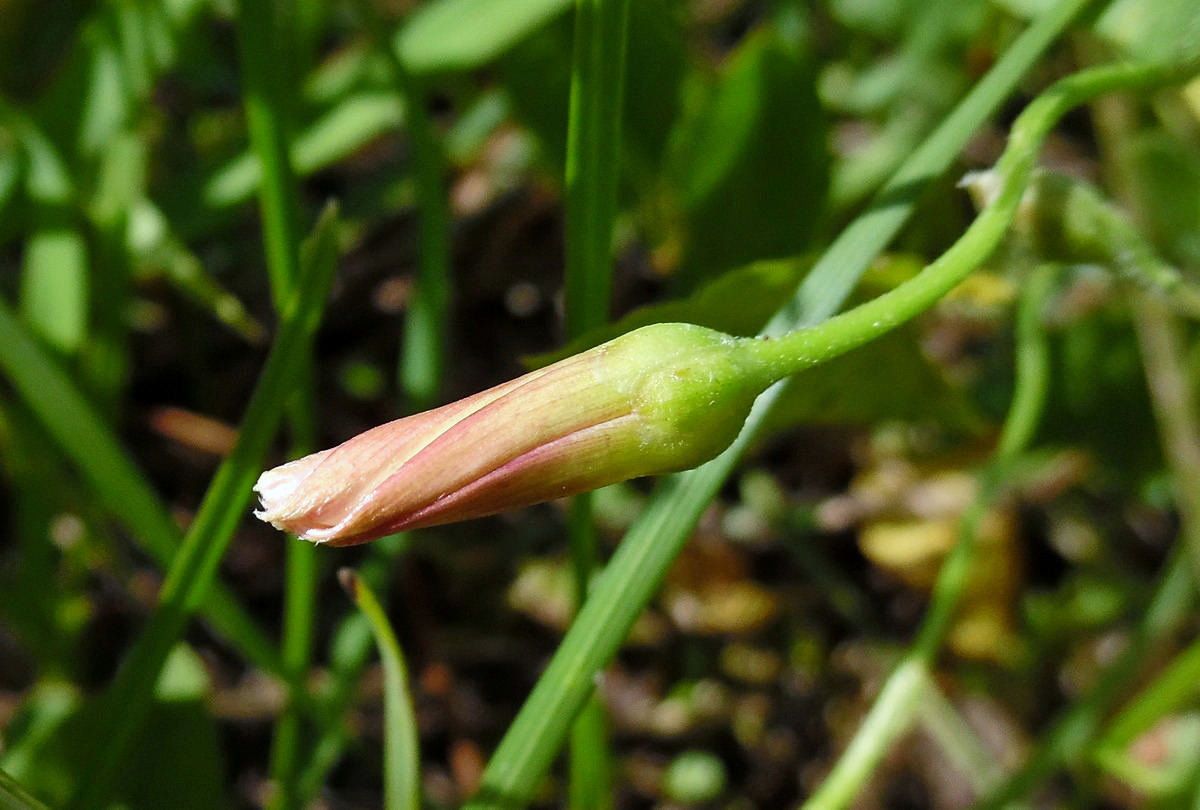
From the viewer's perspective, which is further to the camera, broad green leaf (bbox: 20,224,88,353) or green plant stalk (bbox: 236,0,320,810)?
broad green leaf (bbox: 20,224,88,353)

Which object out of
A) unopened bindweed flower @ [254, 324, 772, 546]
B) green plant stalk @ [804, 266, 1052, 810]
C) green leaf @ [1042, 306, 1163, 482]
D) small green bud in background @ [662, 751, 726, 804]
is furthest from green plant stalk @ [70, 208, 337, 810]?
green leaf @ [1042, 306, 1163, 482]

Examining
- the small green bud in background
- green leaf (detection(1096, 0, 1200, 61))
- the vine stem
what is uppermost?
green leaf (detection(1096, 0, 1200, 61))

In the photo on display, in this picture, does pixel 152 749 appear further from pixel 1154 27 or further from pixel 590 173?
pixel 1154 27

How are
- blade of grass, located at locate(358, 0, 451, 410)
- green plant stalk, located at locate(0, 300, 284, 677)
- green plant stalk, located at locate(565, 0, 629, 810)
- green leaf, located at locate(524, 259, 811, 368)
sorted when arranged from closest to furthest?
green plant stalk, located at locate(565, 0, 629, 810)
green leaf, located at locate(524, 259, 811, 368)
green plant stalk, located at locate(0, 300, 284, 677)
blade of grass, located at locate(358, 0, 451, 410)

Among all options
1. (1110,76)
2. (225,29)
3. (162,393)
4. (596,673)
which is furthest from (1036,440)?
(225,29)

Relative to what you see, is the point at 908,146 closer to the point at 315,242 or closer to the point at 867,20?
the point at 867,20

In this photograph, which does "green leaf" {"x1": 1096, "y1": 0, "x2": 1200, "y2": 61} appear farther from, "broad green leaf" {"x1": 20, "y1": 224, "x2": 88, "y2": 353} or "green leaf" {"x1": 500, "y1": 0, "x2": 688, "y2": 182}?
"broad green leaf" {"x1": 20, "y1": 224, "x2": 88, "y2": 353}

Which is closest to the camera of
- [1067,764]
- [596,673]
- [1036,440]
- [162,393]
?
[596,673]

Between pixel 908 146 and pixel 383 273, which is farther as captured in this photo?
pixel 383 273
